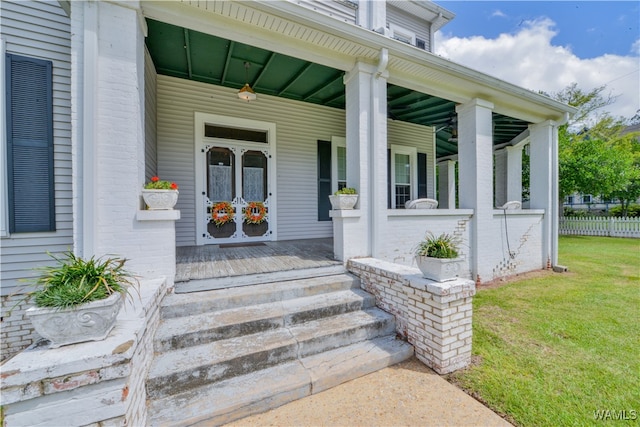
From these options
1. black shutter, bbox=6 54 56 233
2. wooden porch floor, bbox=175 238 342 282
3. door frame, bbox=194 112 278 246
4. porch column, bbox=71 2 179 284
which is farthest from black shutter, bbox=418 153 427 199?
black shutter, bbox=6 54 56 233

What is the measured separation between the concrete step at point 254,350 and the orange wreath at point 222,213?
3168 millimetres

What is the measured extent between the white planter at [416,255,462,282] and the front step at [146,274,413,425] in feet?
2.38

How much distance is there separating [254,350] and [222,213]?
137 inches

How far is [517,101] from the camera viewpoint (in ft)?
17.4

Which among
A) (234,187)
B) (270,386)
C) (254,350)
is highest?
(234,187)

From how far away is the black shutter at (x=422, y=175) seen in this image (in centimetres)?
740

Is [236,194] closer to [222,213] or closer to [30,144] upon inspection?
[222,213]

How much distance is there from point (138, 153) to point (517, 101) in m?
6.54

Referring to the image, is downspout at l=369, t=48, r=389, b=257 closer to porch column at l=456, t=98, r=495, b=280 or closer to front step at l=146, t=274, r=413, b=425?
front step at l=146, t=274, r=413, b=425

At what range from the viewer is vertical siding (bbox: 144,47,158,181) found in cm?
382

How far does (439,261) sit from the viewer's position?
2.44m

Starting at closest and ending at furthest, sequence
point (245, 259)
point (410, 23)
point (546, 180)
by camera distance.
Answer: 1. point (245, 259)
2. point (546, 180)
3. point (410, 23)

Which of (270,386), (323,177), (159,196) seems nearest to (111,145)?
(159,196)

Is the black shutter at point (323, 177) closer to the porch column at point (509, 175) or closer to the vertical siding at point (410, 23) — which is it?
the vertical siding at point (410, 23)
